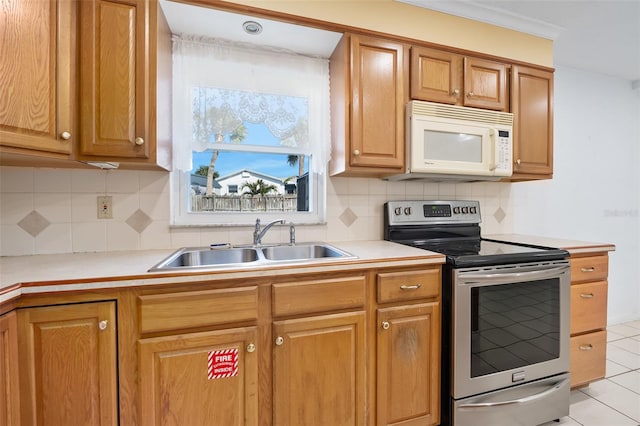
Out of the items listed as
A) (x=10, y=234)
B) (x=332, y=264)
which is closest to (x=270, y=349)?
(x=332, y=264)

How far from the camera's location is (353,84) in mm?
1655

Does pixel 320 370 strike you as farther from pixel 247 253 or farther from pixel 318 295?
pixel 247 253

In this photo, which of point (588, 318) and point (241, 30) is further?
point (588, 318)

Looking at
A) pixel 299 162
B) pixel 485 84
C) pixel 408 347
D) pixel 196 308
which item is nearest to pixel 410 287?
pixel 408 347

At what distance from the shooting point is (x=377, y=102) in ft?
5.59

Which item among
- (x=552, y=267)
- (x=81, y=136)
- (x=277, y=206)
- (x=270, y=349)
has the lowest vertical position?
(x=270, y=349)

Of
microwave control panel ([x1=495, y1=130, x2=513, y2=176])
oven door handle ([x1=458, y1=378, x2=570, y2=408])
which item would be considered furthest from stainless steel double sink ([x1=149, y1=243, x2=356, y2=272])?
microwave control panel ([x1=495, y1=130, x2=513, y2=176])

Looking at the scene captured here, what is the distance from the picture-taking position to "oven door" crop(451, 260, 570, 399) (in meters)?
1.46

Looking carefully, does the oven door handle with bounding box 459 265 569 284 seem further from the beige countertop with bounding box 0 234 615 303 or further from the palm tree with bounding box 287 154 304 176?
the palm tree with bounding box 287 154 304 176

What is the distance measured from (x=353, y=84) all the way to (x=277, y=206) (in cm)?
89

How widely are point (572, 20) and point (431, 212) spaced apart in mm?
1678

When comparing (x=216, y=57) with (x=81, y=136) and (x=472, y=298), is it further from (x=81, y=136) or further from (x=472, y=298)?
(x=472, y=298)

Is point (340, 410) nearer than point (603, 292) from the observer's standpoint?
Yes

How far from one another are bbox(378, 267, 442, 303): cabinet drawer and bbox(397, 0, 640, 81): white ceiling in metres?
1.65
